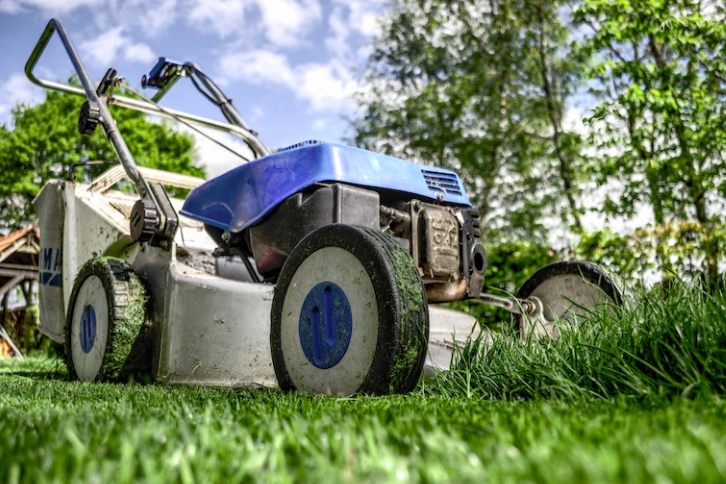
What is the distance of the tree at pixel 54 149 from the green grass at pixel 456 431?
58.1ft

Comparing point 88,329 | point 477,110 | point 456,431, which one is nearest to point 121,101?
point 88,329

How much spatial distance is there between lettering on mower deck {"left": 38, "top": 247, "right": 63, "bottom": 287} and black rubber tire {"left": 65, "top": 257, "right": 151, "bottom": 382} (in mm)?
1107

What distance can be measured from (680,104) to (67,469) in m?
6.80

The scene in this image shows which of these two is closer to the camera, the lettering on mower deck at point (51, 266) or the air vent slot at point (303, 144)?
the air vent slot at point (303, 144)

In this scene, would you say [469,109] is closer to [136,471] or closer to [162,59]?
[162,59]

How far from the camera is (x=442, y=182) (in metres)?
3.30

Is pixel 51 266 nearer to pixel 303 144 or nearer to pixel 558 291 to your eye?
pixel 303 144

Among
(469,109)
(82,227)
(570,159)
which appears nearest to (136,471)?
(82,227)

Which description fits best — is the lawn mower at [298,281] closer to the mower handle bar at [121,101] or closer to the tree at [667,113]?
the mower handle bar at [121,101]

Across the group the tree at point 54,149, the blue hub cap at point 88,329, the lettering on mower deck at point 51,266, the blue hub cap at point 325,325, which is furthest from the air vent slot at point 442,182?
the tree at point 54,149

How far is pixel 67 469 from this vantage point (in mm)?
881

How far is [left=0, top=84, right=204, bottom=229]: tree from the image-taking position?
19.2 m

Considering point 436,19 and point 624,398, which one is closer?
point 624,398

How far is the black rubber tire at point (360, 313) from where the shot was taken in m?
1.99
